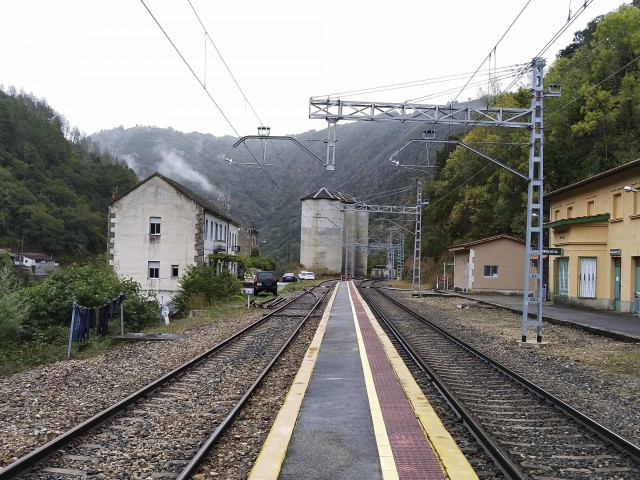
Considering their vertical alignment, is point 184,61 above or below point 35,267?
above

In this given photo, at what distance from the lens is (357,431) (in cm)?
673

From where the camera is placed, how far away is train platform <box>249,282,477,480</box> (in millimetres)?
5434

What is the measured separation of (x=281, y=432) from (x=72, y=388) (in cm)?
436

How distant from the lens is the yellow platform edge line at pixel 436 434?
5.42 meters

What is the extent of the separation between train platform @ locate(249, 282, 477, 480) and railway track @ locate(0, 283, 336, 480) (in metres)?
0.74

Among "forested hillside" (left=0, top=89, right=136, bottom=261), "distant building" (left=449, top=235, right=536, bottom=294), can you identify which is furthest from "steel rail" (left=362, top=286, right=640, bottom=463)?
"forested hillside" (left=0, top=89, right=136, bottom=261)

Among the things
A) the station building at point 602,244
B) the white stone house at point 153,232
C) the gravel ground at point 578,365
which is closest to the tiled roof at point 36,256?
the white stone house at point 153,232

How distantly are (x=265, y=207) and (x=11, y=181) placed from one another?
6796 cm

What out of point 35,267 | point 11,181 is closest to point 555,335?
point 35,267

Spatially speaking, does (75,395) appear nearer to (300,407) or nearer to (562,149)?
(300,407)

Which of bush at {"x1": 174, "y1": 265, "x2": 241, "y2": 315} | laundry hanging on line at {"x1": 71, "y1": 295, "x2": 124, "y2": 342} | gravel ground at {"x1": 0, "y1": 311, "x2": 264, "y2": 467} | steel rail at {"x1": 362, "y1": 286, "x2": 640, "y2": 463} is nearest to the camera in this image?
steel rail at {"x1": 362, "y1": 286, "x2": 640, "y2": 463}

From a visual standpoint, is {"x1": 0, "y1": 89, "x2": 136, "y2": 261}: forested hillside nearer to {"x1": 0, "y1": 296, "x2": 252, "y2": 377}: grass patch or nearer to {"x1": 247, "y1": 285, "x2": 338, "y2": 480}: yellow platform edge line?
{"x1": 0, "y1": 296, "x2": 252, "y2": 377}: grass patch

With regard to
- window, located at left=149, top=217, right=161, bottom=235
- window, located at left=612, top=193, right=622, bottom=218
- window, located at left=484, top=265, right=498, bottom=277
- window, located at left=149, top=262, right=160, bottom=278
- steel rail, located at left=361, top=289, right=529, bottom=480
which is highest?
window, located at left=612, top=193, right=622, bottom=218

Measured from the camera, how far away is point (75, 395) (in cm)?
880
